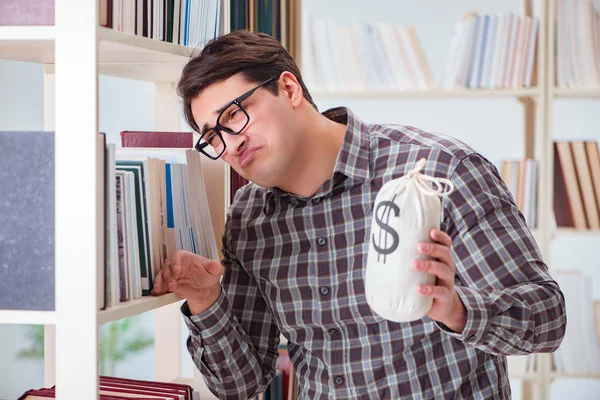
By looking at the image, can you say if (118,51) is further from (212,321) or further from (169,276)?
(212,321)

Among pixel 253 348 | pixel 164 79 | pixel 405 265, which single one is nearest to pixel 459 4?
pixel 164 79

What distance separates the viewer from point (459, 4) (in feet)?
11.0

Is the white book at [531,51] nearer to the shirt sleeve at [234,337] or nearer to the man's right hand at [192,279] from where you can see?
the shirt sleeve at [234,337]

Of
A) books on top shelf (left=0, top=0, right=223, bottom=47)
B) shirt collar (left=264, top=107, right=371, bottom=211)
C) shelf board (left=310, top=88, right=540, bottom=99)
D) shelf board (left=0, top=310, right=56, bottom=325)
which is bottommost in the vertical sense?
shelf board (left=0, top=310, right=56, bottom=325)

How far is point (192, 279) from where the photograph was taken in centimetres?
130

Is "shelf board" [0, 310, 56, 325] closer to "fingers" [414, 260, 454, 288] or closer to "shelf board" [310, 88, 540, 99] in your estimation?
"fingers" [414, 260, 454, 288]

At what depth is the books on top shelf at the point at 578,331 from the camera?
2.71m

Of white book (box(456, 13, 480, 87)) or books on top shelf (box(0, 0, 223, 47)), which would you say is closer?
books on top shelf (box(0, 0, 223, 47))

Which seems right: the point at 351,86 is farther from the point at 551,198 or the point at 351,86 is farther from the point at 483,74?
the point at 551,198

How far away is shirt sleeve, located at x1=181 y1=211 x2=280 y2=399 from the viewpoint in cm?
142

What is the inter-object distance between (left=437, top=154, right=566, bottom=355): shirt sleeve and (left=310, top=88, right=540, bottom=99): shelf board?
4.79 feet

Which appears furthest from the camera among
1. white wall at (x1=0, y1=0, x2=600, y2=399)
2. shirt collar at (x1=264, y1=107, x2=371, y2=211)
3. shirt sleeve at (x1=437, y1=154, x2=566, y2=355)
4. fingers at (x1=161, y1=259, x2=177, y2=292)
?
white wall at (x1=0, y1=0, x2=600, y2=399)

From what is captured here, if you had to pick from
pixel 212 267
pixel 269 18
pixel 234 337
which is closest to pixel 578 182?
pixel 269 18

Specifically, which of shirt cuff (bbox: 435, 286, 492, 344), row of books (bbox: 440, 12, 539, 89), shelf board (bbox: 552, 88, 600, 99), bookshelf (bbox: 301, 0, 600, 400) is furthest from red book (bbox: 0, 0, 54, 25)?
shelf board (bbox: 552, 88, 600, 99)
